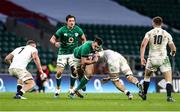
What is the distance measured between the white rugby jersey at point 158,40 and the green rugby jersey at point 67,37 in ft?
9.36

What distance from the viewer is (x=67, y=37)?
2281 cm

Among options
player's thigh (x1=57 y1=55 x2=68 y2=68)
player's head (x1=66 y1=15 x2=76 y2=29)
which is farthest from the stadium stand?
player's head (x1=66 y1=15 x2=76 y2=29)

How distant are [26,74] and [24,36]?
65.2 feet

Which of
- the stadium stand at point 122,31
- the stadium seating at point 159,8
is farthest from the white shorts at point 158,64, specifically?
the stadium seating at point 159,8

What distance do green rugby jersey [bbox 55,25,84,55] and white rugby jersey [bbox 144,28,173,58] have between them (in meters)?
2.85

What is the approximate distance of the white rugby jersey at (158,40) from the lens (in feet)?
68.4

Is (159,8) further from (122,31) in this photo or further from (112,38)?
(112,38)

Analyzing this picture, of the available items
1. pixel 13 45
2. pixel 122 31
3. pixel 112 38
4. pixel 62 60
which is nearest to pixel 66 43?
pixel 62 60

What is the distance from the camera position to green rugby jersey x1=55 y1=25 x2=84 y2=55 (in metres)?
22.8

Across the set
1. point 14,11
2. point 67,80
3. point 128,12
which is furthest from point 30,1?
point 67,80

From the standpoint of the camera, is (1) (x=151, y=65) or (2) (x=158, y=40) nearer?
(2) (x=158, y=40)

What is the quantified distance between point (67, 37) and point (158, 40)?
10.9 ft

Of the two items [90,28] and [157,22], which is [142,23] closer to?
[90,28]

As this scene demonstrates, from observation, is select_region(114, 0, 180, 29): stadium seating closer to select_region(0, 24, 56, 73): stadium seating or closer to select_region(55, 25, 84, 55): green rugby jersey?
select_region(0, 24, 56, 73): stadium seating
